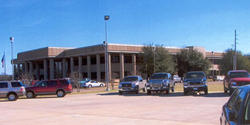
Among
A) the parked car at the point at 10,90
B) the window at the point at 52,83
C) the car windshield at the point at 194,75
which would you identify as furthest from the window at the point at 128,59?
the car windshield at the point at 194,75

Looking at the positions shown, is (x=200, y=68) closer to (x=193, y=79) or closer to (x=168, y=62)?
(x=168, y=62)

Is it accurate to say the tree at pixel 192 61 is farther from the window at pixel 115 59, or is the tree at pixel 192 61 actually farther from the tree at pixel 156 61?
the window at pixel 115 59

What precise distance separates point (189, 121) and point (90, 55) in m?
57.9

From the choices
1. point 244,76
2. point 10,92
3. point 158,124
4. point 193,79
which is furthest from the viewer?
point 10,92

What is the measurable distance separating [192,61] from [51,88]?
4514 centimetres

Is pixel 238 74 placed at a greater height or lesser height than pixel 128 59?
lesser

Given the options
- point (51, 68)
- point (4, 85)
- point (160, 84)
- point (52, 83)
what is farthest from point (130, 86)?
point (51, 68)

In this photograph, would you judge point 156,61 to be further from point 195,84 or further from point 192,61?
point 195,84

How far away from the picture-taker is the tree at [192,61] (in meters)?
67.8

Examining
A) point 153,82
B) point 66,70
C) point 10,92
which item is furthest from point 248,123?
point 66,70

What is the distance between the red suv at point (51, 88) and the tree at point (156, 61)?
31666 millimetres

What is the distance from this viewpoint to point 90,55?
222ft

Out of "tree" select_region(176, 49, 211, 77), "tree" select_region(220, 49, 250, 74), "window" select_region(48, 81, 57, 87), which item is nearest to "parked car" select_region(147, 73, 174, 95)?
"window" select_region(48, 81, 57, 87)

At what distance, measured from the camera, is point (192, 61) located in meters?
67.3
